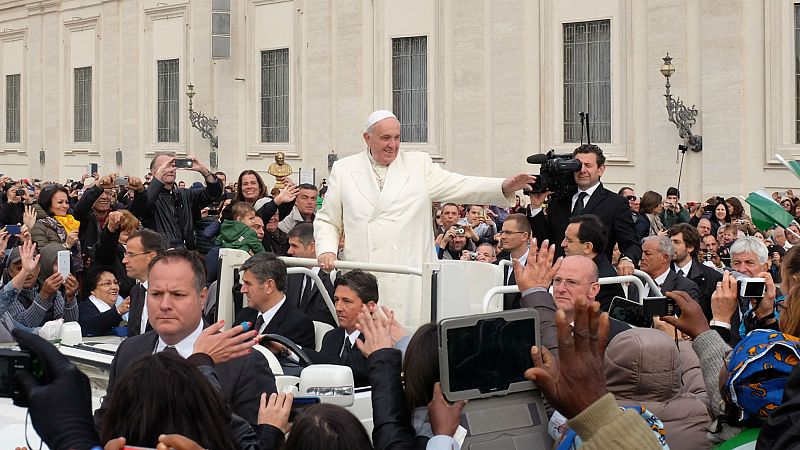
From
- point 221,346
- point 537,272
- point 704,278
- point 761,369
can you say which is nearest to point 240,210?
point 704,278

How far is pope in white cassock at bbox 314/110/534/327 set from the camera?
Result: 799cm

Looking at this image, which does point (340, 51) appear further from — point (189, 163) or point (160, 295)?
point (160, 295)

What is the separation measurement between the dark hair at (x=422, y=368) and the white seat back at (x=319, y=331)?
3.48 m

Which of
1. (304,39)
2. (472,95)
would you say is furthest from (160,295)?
(304,39)

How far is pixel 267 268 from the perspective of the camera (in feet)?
24.9

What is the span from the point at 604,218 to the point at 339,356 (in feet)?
9.11

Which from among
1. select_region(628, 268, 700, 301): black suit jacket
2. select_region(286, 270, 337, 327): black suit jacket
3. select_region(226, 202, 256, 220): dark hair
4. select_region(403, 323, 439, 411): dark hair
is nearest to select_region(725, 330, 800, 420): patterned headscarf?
select_region(403, 323, 439, 411): dark hair

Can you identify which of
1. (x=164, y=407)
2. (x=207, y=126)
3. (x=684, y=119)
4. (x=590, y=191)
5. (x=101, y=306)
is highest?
(x=207, y=126)

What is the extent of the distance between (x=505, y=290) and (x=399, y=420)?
9.35ft

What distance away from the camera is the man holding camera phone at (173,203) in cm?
1262

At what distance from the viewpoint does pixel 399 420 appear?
4.16 m

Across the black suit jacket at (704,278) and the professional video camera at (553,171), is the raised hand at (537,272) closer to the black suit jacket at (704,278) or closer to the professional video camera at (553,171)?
the professional video camera at (553,171)

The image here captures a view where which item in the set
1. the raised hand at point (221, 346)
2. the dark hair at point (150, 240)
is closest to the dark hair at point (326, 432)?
the raised hand at point (221, 346)

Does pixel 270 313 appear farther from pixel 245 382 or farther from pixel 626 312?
pixel 245 382
